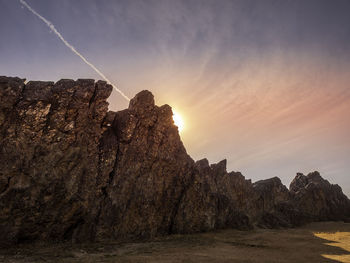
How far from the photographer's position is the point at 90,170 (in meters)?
26.6

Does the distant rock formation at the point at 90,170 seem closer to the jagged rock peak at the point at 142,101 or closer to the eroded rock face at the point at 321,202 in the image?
the jagged rock peak at the point at 142,101

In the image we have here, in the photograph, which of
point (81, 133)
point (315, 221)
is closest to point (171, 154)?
point (81, 133)

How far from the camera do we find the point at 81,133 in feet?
88.4

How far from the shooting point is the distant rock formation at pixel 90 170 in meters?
22.4

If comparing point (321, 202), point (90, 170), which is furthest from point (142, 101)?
point (321, 202)

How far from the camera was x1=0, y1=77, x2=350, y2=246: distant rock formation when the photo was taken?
73.6ft

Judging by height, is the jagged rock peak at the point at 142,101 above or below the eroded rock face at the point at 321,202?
above

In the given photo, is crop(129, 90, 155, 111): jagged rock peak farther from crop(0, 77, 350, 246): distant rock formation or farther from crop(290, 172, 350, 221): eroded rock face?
crop(290, 172, 350, 221): eroded rock face

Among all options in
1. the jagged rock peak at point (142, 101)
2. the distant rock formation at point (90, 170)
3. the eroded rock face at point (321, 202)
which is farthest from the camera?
the eroded rock face at point (321, 202)

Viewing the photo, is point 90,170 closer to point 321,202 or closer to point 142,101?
point 142,101

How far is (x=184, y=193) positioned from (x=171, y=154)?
5.95 m

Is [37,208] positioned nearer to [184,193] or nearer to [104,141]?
[104,141]

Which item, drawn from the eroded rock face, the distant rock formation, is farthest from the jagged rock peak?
the eroded rock face

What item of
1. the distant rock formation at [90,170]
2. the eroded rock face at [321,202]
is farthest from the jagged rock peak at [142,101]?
the eroded rock face at [321,202]
